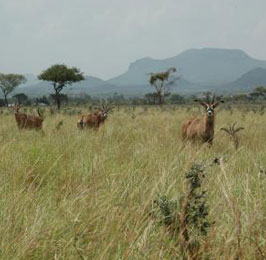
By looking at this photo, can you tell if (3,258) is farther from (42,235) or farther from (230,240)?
(230,240)

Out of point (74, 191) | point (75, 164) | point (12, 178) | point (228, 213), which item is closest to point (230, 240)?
point (228, 213)

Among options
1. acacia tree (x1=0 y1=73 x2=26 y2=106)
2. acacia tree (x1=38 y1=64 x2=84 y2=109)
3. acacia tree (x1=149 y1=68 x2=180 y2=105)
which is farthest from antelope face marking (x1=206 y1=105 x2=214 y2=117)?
acacia tree (x1=0 y1=73 x2=26 y2=106)

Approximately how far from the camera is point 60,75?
145 feet

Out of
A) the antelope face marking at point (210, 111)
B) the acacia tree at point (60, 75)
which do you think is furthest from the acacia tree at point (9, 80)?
the antelope face marking at point (210, 111)

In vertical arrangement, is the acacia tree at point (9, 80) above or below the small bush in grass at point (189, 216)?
below

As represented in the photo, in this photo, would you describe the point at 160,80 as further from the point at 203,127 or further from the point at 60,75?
the point at 203,127

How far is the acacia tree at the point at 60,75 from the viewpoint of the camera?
145 feet

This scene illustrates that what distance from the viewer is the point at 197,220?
7.80ft

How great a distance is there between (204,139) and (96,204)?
22.9 feet

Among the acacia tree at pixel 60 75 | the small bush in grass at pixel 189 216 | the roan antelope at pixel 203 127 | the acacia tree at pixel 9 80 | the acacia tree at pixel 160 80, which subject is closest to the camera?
the small bush in grass at pixel 189 216

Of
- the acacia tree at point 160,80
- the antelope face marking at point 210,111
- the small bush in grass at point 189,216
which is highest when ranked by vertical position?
the small bush in grass at point 189,216

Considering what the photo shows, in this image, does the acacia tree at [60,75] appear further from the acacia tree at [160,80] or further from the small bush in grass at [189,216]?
the small bush in grass at [189,216]

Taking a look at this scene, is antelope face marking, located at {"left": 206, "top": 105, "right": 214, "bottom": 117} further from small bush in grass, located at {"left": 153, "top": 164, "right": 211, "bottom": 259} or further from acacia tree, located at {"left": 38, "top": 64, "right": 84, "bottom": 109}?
acacia tree, located at {"left": 38, "top": 64, "right": 84, "bottom": 109}

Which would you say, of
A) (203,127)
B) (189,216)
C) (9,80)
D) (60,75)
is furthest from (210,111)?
(9,80)
